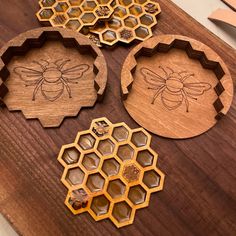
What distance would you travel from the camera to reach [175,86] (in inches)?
46.8

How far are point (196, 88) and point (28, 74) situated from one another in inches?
25.0

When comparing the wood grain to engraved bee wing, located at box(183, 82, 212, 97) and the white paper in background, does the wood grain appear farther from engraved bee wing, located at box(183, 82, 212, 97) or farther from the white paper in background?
engraved bee wing, located at box(183, 82, 212, 97)

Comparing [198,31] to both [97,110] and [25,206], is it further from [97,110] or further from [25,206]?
[25,206]

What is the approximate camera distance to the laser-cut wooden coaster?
100 cm

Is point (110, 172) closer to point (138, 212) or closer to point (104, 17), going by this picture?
point (138, 212)

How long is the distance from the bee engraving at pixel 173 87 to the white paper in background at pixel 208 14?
37 cm

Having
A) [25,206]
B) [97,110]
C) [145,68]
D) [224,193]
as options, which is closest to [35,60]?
[97,110]

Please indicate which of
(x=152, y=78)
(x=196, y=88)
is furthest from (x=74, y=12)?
(x=196, y=88)

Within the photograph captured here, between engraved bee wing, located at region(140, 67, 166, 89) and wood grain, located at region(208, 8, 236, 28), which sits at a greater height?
wood grain, located at region(208, 8, 236, 28)

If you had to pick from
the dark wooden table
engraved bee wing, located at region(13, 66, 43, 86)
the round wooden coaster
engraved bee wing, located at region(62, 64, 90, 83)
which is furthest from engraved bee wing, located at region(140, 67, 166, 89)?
engraved bee wing, located at region(13, 66, 43, 86)

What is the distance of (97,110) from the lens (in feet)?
3.76

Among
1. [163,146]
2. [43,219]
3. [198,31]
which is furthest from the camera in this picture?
[198,31]

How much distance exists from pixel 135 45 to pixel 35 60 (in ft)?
1.31

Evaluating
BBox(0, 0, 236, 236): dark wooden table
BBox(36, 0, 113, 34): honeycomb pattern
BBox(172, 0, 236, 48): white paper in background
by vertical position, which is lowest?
BBox(0, 0, 236, 236): dark wooden table
